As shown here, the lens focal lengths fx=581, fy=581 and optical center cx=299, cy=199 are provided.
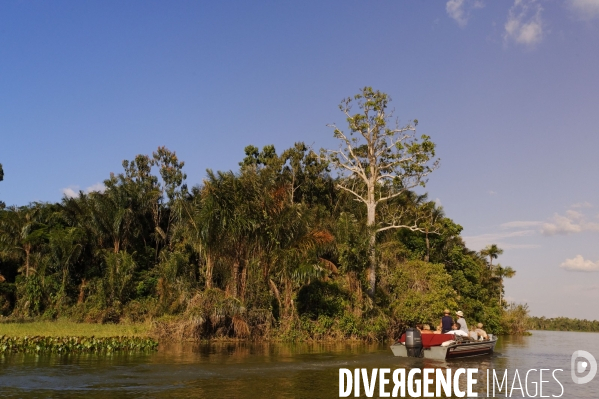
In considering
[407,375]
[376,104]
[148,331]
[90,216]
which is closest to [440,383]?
[407,375]

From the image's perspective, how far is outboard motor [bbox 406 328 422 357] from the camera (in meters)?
21.9

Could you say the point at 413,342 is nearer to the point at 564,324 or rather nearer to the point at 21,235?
the point at 21,235

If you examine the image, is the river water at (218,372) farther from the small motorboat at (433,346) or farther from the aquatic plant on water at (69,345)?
the aquatic plant on water at (69,345)

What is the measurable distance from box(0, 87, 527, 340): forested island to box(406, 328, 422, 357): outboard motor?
24.9 ft

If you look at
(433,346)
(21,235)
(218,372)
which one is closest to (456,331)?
(433,346)

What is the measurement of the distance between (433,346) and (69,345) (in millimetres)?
13924

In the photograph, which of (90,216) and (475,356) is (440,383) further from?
(90,216)

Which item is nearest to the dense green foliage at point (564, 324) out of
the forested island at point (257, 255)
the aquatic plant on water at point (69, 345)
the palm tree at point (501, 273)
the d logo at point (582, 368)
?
the palm tree at point (501, 273)

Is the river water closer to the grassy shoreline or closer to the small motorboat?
the small motorboat

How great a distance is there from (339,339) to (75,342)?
14.0m

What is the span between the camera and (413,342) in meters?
21.9

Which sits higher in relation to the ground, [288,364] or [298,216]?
[298,216]

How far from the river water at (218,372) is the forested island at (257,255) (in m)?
5.19

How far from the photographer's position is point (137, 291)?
1475 inches
